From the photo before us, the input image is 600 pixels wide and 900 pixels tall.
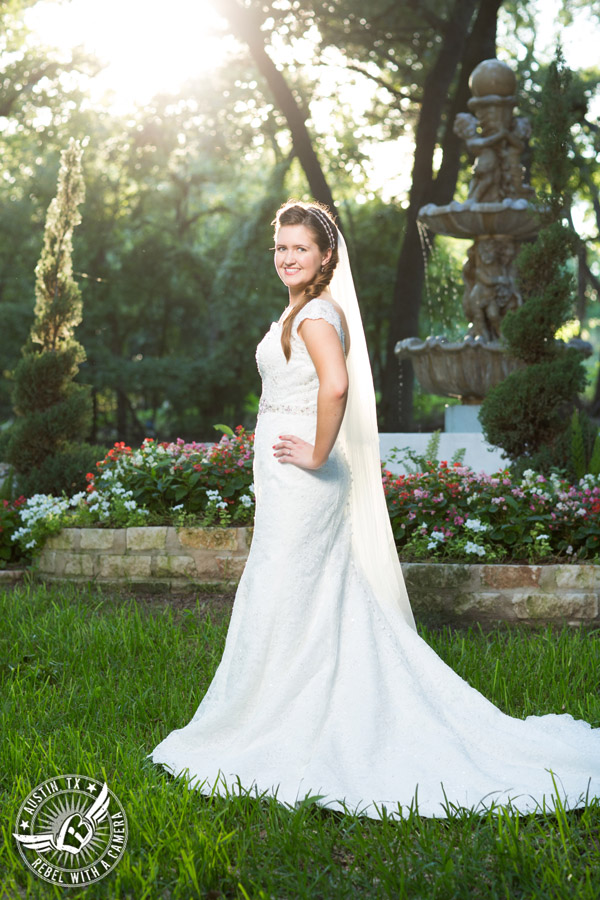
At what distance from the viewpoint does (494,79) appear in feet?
35.5

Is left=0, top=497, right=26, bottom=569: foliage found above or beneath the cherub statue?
beneath

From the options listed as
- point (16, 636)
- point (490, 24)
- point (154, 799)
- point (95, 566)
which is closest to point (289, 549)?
point (154, 799)

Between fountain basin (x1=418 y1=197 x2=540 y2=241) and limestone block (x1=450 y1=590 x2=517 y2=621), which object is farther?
fountain basin (x1=418 y1=197 x2=540 y2=241)

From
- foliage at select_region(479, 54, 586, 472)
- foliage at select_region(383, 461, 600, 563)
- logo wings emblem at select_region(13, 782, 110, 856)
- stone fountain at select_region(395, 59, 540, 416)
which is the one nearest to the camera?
logo wings emblem at select_region(13, 782, 110, 856)

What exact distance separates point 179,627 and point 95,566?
73.8 inches

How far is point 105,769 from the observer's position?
3512 millimetres

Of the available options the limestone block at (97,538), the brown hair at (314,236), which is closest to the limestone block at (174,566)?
the limestone block at (97,538)

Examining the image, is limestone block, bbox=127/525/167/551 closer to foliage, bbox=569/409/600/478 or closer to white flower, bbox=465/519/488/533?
white flower, bbox=465/519/488/533

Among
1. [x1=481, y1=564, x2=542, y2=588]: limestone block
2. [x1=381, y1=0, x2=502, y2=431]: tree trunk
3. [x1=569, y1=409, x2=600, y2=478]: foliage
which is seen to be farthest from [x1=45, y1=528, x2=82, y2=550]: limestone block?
[x1=381, y1=0, x2=502, y2=431]: tree trunk

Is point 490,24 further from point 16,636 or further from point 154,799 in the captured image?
point 154,799

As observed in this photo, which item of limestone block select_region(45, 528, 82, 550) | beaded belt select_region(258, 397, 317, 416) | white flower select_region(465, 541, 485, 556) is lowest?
limestone block select_region(45, 528, 82, 550)

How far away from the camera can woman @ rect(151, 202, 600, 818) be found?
3.41 m

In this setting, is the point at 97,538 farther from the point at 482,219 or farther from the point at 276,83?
the point at 276,83

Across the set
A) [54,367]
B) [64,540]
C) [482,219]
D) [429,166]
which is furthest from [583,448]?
[429,166]
